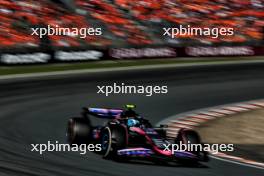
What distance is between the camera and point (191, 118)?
59.6 feet

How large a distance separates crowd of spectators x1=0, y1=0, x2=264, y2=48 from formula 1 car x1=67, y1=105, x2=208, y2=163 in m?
15.2

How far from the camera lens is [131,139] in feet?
39.7

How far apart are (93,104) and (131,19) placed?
15.2 m

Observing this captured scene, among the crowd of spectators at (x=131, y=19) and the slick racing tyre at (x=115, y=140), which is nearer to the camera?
the slick racing tyre at (x=115, y=140)

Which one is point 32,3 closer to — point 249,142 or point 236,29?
point 236,29

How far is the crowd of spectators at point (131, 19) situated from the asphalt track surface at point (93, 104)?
16.1 feet

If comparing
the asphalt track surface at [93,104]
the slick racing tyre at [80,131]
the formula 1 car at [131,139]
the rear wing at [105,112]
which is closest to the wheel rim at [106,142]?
the formula 1 car at [131,139]

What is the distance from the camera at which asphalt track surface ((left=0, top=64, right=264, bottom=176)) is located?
37.0 ft

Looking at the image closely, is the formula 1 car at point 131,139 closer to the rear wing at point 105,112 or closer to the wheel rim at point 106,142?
the wheel rim at point 106,142

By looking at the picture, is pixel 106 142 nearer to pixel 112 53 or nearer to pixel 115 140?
pixel 115 140

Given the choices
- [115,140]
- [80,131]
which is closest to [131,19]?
[80,131]

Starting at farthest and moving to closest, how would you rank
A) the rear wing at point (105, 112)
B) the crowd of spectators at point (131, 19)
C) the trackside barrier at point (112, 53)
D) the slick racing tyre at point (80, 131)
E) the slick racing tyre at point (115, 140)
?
the crowd of spectators at point (131, 19)
the trackside barrier at point (112, 53)
the rear wing at point (105, 112)
the slick racing tyre at point (80, 131)
the slick racing tyre at point (115, 140)

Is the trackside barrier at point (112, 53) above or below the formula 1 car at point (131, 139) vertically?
above

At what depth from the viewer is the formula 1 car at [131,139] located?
462 inches
